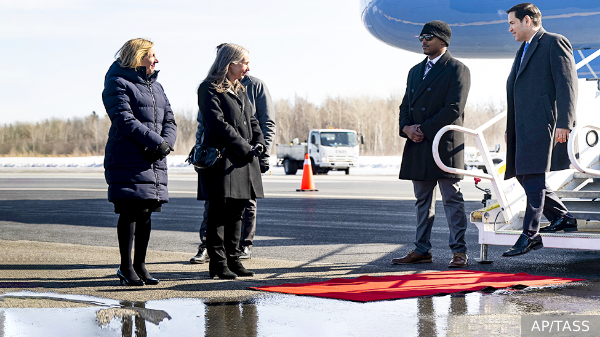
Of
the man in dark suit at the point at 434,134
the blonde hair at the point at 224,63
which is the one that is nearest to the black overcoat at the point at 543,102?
the man in dark suit at the point at 434,134

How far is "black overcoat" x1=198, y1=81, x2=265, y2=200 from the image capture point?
517 centimetres

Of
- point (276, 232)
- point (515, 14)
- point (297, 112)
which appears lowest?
point (276, 232)

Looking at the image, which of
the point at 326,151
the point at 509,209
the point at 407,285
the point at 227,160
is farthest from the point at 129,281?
the point at 326,151

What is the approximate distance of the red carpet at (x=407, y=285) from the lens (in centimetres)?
448

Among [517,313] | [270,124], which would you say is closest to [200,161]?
[270,124]

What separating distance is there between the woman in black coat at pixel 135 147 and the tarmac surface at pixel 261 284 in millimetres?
376

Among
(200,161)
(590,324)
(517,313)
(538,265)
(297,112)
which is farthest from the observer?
(297,112)

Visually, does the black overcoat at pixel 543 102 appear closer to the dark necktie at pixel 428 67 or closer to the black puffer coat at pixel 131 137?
the dark necktie at pixel 428 67

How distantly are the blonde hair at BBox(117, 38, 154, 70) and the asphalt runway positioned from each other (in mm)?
2403

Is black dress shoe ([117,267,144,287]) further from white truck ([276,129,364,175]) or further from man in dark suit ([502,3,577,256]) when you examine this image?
white truck ([276,129,364,175])

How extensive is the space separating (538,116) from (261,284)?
2469mm

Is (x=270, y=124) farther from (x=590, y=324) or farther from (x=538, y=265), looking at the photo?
(x=590, y=324)

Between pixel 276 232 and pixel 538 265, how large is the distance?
3.74m

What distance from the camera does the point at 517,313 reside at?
12.7 feet
